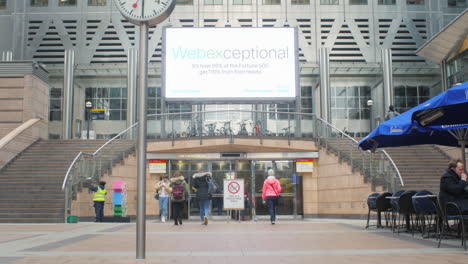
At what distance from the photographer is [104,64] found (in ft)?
119

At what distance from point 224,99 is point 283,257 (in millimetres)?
19610

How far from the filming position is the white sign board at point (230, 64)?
26906mm

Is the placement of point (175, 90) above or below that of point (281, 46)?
below

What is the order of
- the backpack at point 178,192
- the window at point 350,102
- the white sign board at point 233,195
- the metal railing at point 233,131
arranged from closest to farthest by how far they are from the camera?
the backpack at point 178,192
the white sign board at point 233,195
the metal railing at point 233,131
the window at point 350,102

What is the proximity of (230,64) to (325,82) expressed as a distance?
10158 millimetres

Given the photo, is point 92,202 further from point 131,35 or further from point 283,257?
point 131,35

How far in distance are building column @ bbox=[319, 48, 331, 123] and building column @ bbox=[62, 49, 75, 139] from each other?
1668 cm

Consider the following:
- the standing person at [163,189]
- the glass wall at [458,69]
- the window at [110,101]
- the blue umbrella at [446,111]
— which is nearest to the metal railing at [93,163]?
the standing person at [163,189]

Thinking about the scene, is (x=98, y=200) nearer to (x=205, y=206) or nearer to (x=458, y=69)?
(x=205, y=206)

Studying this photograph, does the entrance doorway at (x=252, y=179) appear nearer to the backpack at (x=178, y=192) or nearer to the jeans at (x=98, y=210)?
the jeans at (x=98, y=210)

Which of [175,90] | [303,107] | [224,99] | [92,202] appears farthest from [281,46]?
[92,202]

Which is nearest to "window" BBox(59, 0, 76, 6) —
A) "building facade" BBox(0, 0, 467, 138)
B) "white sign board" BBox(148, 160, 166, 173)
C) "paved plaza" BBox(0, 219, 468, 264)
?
"building facade" BBox(0, 0, 467, 138)

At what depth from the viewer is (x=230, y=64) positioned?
27.4 metres

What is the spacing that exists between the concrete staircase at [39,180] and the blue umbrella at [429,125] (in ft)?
35.6
